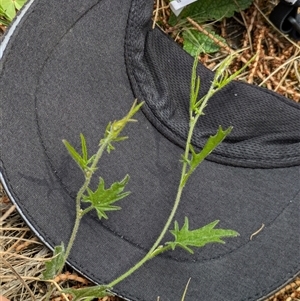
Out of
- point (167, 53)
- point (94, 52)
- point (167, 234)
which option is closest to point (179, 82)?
point (167, 53)

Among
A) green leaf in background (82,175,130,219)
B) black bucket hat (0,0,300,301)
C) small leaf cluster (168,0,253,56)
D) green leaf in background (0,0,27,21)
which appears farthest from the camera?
small leaf cluster (168,0,253,56)

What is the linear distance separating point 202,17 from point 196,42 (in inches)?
2.1

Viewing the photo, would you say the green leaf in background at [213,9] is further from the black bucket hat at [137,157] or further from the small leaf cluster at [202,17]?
the black bucket hat at [137,157]

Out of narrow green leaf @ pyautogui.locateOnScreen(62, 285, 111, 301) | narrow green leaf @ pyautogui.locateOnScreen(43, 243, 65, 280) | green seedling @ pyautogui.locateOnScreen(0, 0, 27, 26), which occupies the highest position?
green seedling @ pyautogui.locateOnScreen(0, 0, 27, 26)

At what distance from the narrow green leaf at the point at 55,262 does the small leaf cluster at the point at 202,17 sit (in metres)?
0.52

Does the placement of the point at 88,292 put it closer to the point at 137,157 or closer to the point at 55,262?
the point at 55,262

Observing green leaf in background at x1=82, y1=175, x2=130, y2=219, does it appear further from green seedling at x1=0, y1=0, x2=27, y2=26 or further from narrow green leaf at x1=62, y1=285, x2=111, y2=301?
green seedling at x1=0, y1=0, x2=27, y2=26

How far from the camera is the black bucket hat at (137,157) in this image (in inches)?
37.1

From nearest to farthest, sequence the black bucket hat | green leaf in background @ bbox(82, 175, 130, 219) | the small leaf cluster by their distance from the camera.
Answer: green leaf in background @ bbox(82, 175, 130, 219) < the black bucket hat < the small leaf cluster

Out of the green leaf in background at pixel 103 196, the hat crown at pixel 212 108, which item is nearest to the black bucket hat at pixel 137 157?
the hat crown at pixel 212 108

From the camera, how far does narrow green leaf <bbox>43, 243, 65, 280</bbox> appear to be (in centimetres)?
84

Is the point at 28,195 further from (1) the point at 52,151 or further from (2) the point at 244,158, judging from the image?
(2) the point at 244,158

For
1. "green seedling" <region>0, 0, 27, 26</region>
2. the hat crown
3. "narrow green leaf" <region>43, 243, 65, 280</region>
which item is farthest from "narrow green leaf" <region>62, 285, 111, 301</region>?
"green seedling" <region>0, 0, 27, 26</region>

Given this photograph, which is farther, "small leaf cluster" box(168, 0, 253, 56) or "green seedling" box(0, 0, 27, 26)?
"small leaf cluster" box(168, 0, 253, 56)
